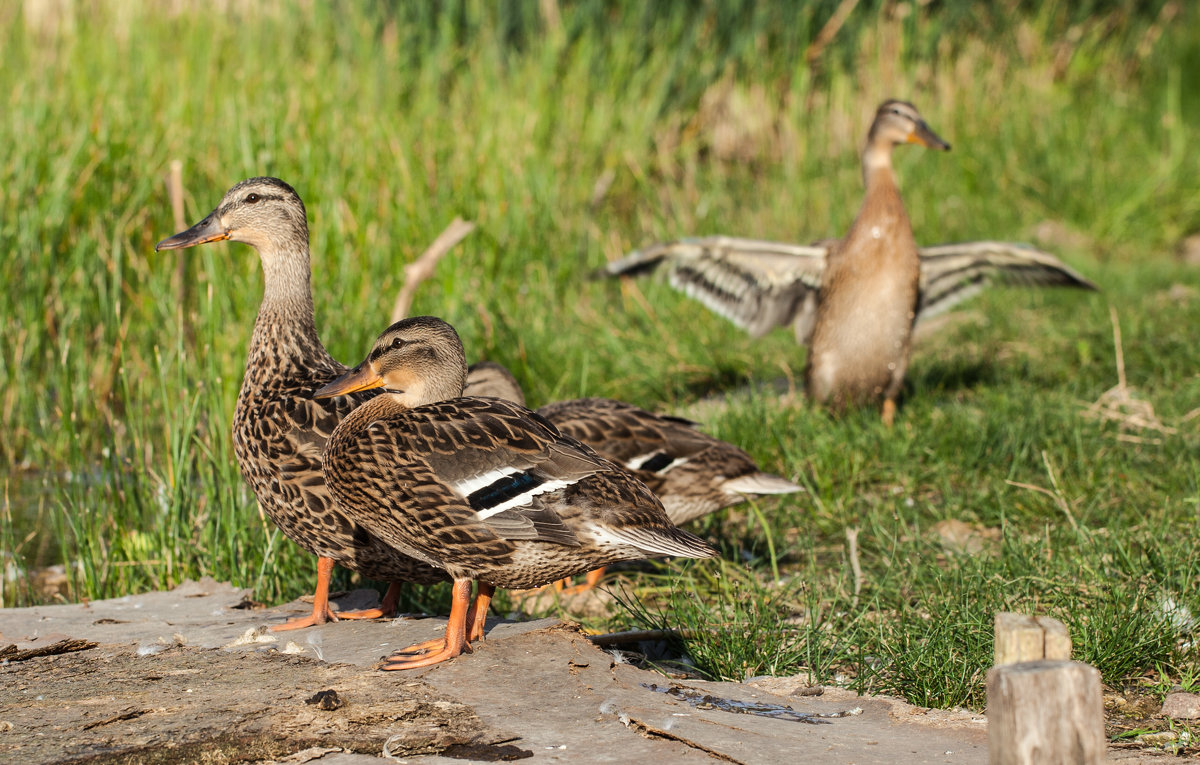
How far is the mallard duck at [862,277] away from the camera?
6230 millimetres

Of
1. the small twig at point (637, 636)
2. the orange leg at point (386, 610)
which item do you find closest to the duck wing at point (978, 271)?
the small twig at point (637, 636)

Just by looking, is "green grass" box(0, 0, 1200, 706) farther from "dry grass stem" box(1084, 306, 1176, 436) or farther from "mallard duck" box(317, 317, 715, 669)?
"mallard duck" box(317, 317, 715, 669)

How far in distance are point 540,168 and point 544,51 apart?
177 cm

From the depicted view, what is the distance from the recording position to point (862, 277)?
248 inches

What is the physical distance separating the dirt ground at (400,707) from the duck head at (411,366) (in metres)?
0.70

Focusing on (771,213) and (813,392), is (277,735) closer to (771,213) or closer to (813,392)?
(813,392)

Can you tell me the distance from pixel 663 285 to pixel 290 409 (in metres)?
4.75

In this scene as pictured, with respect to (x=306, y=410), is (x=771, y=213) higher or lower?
higher

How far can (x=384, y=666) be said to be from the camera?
3.13m

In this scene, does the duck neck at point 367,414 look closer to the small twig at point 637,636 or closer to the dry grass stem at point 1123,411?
the small twig at point 637,636

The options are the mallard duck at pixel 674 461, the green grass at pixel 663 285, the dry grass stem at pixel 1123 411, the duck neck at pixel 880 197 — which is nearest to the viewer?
the green grass at pixel 663 285

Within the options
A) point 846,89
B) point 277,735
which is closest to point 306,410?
point 277,735

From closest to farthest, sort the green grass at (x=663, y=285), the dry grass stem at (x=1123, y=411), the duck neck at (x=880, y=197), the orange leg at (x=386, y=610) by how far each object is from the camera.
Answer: the orange leg at (x=386, y=610) < the green grass at (x=663, y=285) < the dry grass stem at (x=1123, y=411) < the duck neck at (x=880, y=197)

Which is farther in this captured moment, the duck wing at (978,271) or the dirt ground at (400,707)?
the duck wing at (978,271)
